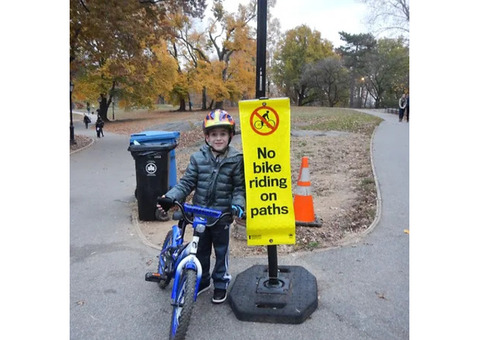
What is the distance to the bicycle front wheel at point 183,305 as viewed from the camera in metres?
2.98

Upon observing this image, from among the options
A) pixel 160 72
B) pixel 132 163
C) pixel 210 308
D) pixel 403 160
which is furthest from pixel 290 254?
pixel 160 72

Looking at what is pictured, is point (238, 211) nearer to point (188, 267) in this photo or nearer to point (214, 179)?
point (214, 179)

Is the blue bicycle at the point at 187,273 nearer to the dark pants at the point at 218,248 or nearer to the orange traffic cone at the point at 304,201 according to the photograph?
the dark pants at the point at 218,248

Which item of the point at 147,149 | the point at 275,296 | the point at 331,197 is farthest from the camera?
the point at 331,197

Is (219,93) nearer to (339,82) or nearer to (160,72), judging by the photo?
(160,72)

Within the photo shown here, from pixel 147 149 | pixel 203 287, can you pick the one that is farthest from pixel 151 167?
pixel 203 287

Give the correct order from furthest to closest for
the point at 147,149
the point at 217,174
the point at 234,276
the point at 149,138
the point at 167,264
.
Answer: the point at 149,138, the point at 147,149, the point at 234,276, the point at 167,264, the point at 217,174

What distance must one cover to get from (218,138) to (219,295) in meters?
1.50

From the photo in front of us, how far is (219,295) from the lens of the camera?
3.69m

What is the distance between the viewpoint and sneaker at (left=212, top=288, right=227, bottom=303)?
3.66m

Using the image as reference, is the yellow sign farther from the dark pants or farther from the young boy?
the dark pants

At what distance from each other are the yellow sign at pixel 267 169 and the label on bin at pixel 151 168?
3.06m

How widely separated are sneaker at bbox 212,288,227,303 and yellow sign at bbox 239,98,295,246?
725 mm

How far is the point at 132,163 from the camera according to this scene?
504 inches
